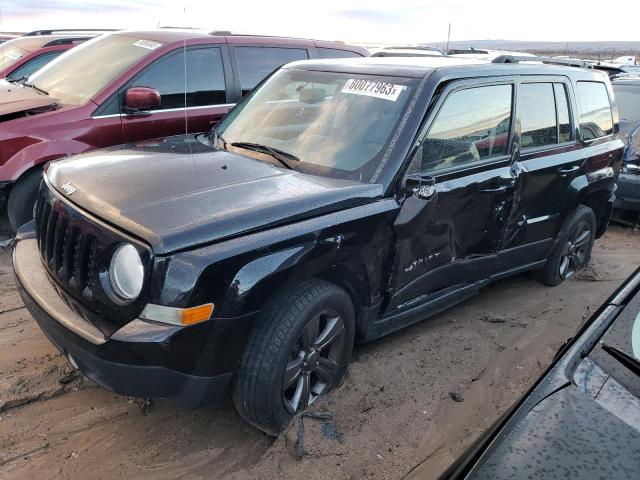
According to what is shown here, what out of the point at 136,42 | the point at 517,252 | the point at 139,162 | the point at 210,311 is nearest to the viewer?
the point at 210,311

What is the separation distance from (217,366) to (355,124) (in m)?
1.66

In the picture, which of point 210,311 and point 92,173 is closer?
point 210,311

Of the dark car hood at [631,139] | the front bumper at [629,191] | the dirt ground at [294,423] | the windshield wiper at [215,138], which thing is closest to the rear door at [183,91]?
the windshield wiper at [215,138]

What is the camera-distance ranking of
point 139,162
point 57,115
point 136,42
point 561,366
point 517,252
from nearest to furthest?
point 561,366 < point 139,162 < point 517,252 < point 57,115 < point 136,42

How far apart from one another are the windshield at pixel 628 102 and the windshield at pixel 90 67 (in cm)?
656

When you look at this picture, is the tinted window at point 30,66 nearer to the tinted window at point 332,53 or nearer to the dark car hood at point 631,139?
the tinted window at point 332,53

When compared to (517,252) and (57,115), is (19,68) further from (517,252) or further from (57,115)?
(517,252)

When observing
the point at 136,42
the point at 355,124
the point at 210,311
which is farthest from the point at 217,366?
the point at 136,42

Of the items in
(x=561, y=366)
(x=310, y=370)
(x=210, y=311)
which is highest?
(x=561, y=366)

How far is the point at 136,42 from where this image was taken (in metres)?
5.57

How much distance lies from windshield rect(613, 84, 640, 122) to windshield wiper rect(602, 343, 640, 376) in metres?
7.40

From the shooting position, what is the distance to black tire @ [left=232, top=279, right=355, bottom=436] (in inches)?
104

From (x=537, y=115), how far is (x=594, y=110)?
1.06 metres

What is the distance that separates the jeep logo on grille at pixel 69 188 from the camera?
286 centimetres
